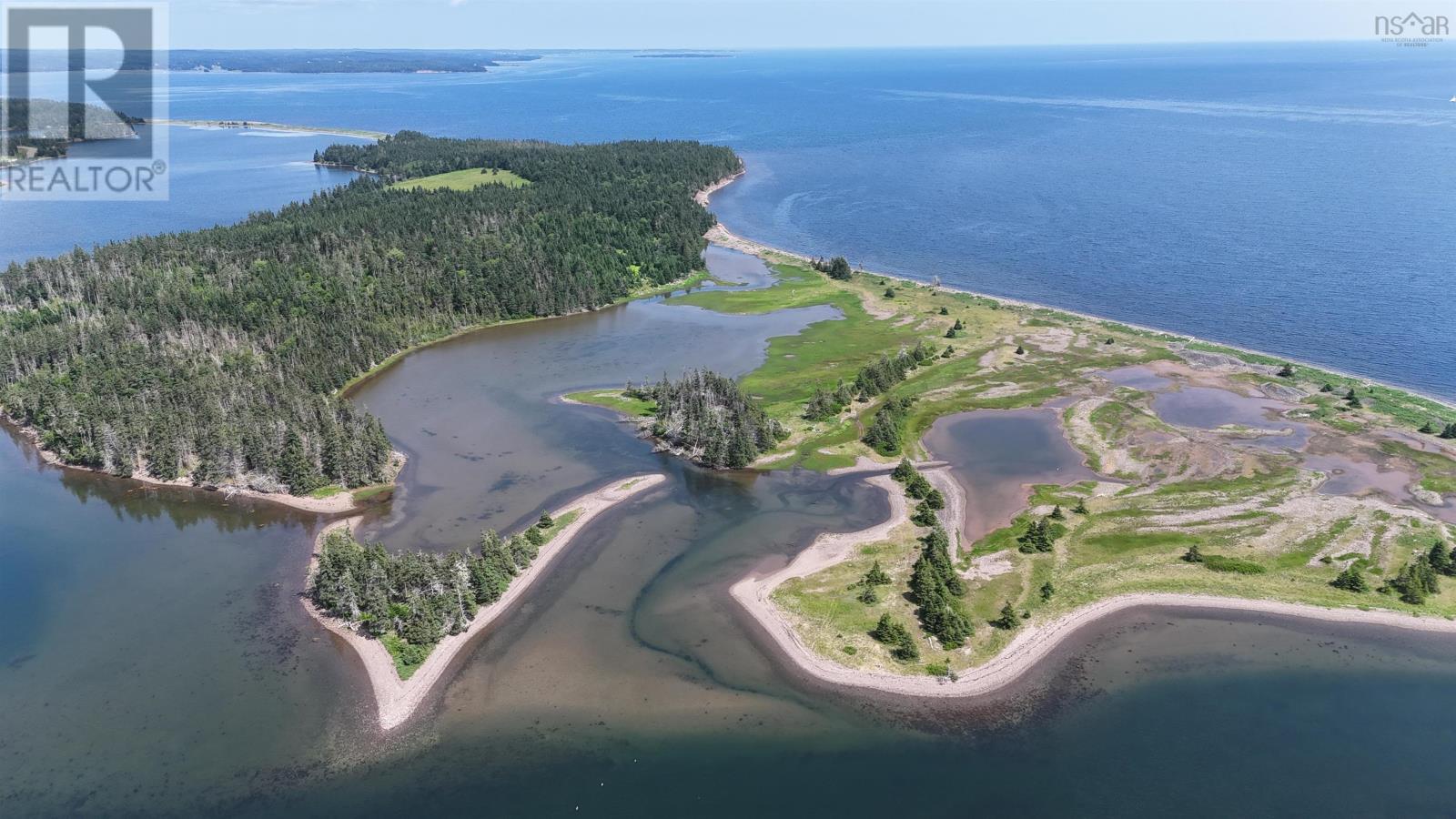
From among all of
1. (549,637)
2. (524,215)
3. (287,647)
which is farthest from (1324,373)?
(524,215)

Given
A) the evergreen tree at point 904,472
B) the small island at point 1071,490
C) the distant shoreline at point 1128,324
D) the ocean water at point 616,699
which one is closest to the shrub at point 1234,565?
the small island at point 1071,490

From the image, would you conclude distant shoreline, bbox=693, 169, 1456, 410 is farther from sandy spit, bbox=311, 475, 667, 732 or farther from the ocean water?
sandy spit, bbox=311, 475, 667, 732

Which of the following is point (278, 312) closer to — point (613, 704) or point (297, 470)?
point (297, 470)

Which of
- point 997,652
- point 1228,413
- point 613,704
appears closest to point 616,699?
point 613,704

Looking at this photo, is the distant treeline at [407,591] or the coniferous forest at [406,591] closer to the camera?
the coniferous forest at [406,591]

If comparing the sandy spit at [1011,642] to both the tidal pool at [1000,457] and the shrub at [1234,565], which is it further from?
the tidal pool at [1000,457]

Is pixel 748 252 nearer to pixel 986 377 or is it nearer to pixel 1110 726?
pixel 986 377

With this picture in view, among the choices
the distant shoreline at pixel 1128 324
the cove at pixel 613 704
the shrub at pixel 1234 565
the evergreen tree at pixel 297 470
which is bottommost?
the cove at pixel 613 704
